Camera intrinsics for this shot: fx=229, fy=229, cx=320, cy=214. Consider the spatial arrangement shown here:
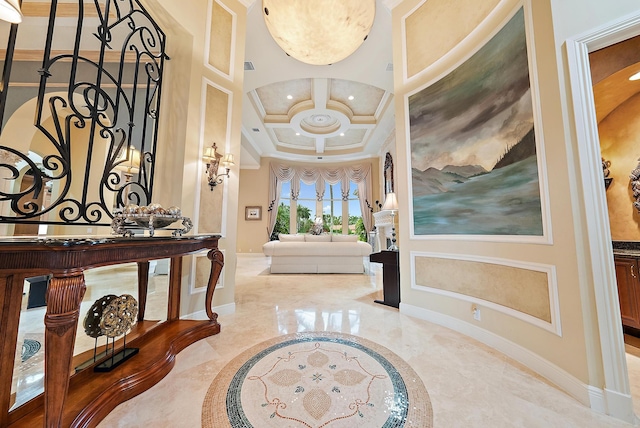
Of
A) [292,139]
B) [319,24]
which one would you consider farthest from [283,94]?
[319,24]

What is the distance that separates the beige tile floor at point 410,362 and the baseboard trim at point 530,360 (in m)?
0.05

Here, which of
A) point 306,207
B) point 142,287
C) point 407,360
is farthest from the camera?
point 306,207

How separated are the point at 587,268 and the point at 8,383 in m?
3.19

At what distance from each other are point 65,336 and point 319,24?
294cm

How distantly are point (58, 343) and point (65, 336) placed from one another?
32 mm

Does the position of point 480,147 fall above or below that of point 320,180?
below

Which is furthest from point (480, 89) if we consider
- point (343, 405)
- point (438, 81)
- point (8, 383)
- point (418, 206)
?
point (8, 383)

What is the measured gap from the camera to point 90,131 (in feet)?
6.07

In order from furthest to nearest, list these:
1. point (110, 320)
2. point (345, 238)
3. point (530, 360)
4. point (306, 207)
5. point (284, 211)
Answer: point (306, 207) < point (284, 211) < point (345, 238) < point (530, 360) < point (110, 320)

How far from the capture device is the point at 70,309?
994mm

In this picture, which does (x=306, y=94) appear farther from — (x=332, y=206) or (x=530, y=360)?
(x=530, y=360)

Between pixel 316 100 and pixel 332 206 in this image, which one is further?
pixel 332 206

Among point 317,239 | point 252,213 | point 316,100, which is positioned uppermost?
point 316,100

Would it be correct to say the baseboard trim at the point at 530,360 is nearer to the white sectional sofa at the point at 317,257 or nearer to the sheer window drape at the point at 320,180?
the white sectional sofa at the point at 317,257
